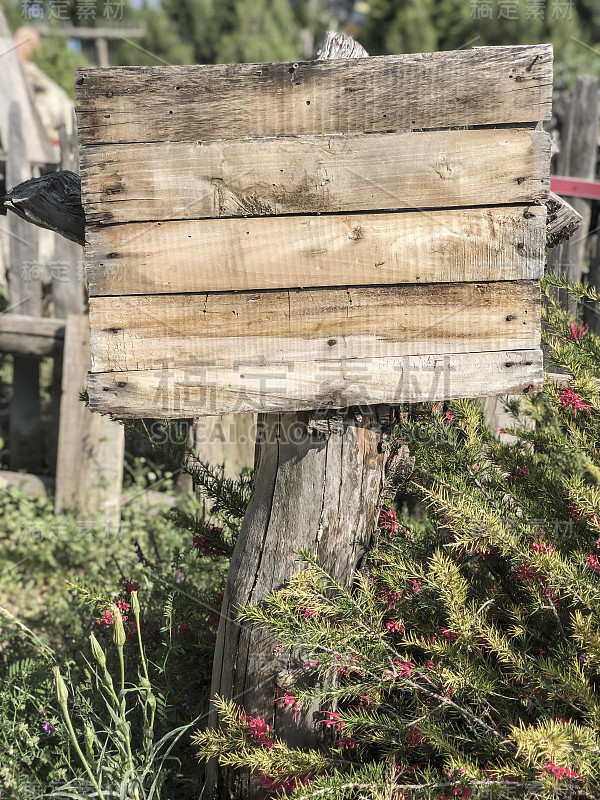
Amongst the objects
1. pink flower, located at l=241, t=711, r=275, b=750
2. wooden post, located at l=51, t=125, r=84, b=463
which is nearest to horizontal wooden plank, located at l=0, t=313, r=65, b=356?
wooden post, located at l=51, t=125, r=84, b=463

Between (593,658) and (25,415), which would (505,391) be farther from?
(25,415)

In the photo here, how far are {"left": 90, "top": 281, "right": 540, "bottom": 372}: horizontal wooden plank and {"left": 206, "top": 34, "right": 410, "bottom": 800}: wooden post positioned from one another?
0.23 metres

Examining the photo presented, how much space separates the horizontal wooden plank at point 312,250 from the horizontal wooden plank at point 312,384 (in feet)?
0.64

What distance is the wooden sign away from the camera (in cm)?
153

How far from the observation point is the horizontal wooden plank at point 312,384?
1.64 metres

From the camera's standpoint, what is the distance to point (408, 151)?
61.4 inches

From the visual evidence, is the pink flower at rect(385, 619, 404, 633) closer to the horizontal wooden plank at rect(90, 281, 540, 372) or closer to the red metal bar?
the horizontal wooden plank at rect(90, 281, 540, 372)

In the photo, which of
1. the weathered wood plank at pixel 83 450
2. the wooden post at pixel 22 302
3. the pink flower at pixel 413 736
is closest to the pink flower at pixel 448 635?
the pink flower at pixel 413 736

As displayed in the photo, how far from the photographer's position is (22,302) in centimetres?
444

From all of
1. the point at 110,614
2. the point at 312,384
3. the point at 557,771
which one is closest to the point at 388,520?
the point at 312,384

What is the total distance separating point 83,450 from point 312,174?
2976mm

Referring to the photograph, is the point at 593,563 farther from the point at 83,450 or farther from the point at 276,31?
the point at 276,31

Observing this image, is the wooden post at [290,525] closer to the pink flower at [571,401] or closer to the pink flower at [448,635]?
the pink flower at [448,635]

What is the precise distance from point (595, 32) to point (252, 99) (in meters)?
16.9
